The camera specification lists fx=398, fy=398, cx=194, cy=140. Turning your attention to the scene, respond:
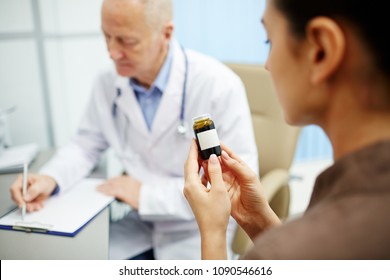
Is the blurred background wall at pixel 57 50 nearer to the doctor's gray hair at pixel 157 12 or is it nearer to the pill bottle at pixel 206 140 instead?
the doctor's gray hair at pixel 157 12

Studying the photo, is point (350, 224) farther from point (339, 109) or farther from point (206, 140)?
point (206, 140)

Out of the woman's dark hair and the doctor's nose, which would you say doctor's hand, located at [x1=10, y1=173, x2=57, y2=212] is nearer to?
the doctor's nose

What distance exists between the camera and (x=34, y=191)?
98cm

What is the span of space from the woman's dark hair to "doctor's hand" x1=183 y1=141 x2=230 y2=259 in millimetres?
318

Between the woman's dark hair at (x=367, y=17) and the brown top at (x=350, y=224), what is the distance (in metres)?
0.10

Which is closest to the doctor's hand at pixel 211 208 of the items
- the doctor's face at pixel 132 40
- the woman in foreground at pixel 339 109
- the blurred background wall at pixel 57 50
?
the woman in foreground at pixel 339 109

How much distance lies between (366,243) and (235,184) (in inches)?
15.0
